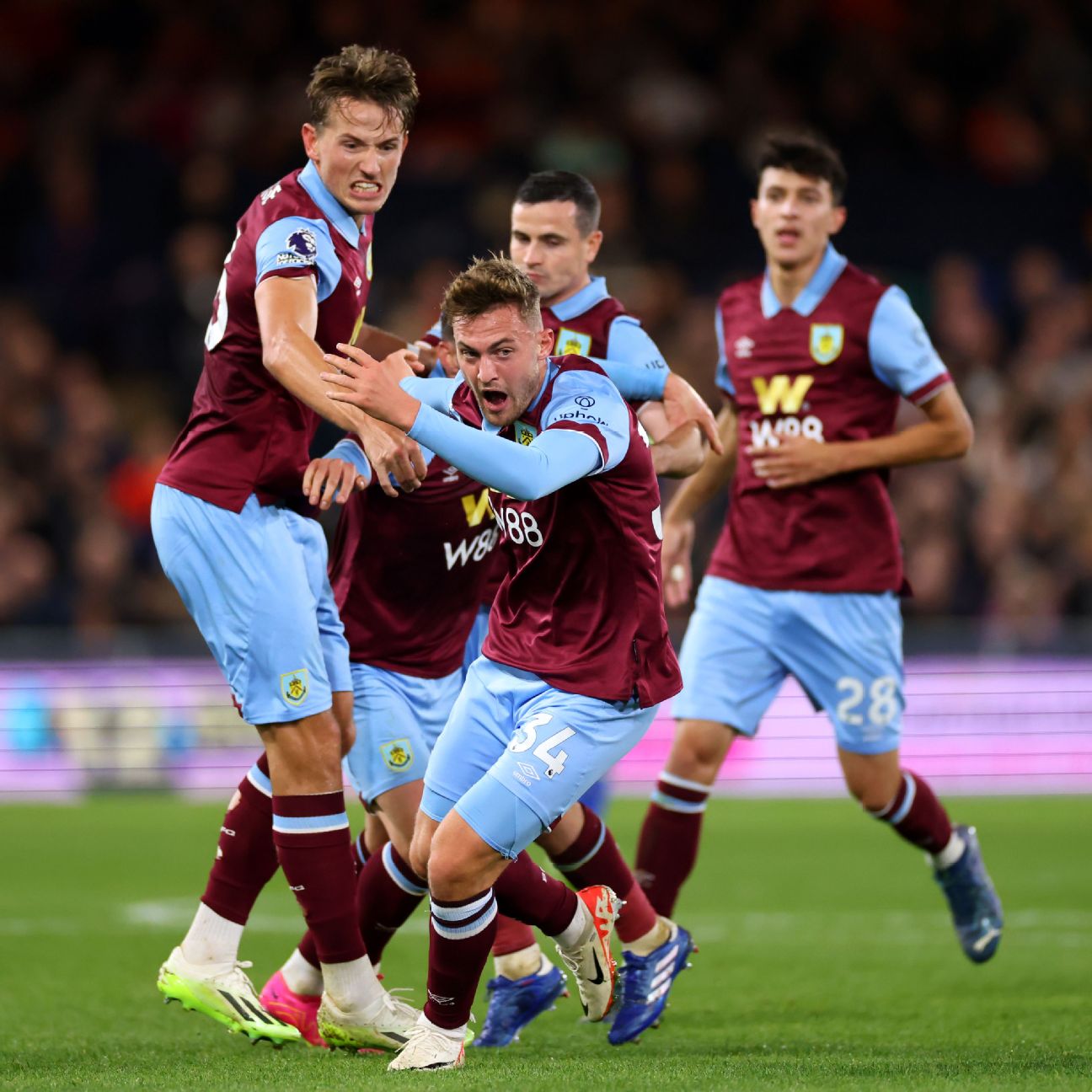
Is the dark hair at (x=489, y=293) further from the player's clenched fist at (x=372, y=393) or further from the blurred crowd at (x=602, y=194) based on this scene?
the blurred crowd at (x=602, y=194)

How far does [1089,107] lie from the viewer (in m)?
16.0

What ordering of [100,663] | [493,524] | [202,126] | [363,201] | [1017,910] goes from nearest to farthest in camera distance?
[363,201] < [493,524] < [1017,910] < [100,663] < [202,126]

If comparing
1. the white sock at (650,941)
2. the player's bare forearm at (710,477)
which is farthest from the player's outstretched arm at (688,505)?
the white sock at (650,941)

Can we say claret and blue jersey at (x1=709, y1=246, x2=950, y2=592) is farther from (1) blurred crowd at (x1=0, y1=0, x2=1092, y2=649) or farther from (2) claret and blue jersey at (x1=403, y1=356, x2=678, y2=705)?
(1) blurred crowd at (x1=0, y1=0, x2=1092, y2=649)

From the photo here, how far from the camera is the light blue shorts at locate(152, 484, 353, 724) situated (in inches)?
197

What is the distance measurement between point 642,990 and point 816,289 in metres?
2.74

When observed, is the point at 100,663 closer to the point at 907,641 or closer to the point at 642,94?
the point at 907,641

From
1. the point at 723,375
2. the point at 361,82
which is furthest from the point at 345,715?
the point at 723,375

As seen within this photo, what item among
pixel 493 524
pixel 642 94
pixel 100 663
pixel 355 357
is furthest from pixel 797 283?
pixel 642 94

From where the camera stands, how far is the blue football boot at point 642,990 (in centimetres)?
527

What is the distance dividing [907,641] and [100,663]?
558 cm

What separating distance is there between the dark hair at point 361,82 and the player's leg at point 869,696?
2.43 metres

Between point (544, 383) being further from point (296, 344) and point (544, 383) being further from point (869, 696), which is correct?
point (869, 696)

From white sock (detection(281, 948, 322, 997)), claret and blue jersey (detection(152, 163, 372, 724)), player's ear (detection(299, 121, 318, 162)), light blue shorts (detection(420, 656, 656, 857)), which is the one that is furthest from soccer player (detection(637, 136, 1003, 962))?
player's ear (detection(299, 121, 318, 162))
